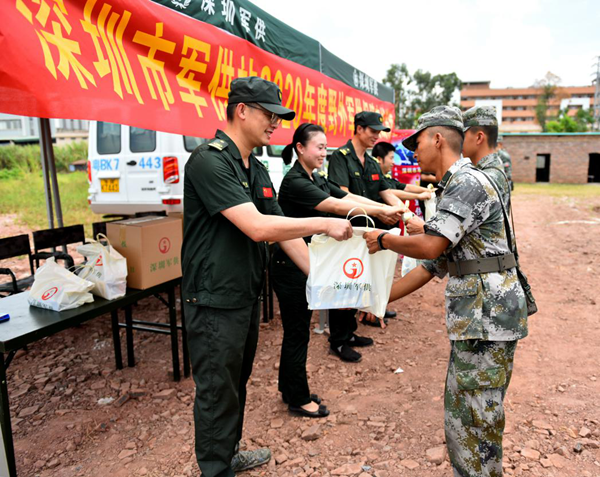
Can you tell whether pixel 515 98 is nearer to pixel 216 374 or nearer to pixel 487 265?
pixel 487 265

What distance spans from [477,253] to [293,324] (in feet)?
4.62

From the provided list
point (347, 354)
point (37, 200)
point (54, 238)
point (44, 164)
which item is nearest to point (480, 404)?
point (347, 354)

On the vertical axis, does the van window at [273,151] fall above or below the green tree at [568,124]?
below

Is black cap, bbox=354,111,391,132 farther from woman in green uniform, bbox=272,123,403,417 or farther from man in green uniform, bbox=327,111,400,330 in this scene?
woman in green uniform, bbox=272,123,403,417

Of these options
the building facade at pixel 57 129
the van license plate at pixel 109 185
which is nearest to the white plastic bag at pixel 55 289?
the van license plate at pixel 109 185

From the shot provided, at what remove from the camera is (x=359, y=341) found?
4.16 m

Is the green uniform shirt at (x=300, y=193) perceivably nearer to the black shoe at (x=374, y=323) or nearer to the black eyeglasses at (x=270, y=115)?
the black eyeglasses at (x=270, y=115)

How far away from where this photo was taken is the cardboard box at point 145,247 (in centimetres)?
298

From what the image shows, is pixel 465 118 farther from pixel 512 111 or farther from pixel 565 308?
pixel 512 111

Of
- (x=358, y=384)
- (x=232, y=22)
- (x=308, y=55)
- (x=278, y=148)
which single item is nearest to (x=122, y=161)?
(x=278, y=148)

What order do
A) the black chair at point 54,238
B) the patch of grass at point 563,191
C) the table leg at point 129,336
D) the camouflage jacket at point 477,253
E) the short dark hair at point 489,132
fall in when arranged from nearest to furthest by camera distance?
1. the camouflage jacket at point 477,253
2. the short dark hair at point 489,132
3. the table leg at point 129,336
4. the black chair at point 54,238
5. the patch of grass at point 563,191

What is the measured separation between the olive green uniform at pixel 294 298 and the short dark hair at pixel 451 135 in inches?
43.9

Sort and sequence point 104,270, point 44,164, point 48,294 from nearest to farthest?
point 48,294
point 104,270
point 44,164

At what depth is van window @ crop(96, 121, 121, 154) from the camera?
6660mm
